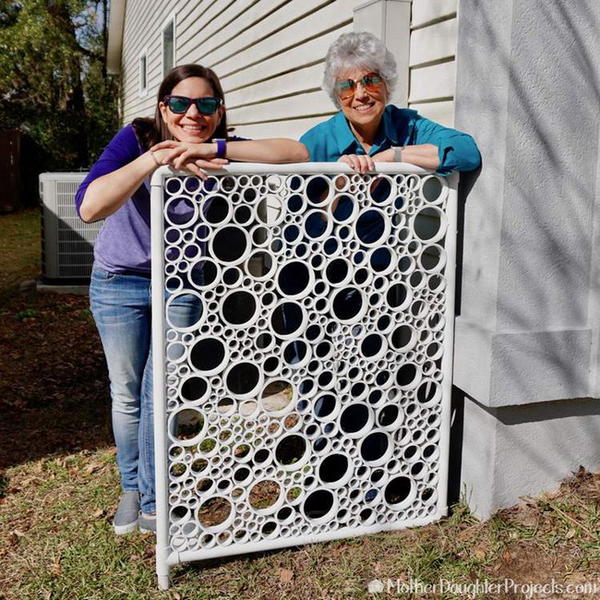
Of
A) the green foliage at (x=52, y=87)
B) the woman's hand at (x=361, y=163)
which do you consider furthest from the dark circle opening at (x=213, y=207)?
the green foliage at (x=52, y=87)

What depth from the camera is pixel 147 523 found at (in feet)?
11.0

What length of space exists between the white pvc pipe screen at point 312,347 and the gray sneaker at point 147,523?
0.17 m

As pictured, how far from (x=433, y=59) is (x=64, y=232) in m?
5.79

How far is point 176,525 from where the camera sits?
2.94 meters

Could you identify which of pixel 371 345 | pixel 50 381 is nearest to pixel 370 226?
pixel 371 345

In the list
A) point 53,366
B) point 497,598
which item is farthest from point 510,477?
point 53,366

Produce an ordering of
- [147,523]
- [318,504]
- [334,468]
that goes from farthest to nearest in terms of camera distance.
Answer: [318,504] → [334,468] → [147,523]

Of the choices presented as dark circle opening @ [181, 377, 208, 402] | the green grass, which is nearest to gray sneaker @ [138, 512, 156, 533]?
dark circle opening @ [181, 377, 208, 402]

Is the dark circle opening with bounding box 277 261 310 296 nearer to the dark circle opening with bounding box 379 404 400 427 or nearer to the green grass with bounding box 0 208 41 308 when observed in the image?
the dark circle opening with bounding box 379 404 400 427

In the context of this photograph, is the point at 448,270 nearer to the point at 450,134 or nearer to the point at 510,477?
the point at 450,134

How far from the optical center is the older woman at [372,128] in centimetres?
301

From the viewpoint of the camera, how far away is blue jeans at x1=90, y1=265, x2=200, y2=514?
3.10 meters

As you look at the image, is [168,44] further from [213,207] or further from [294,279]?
[294,279]

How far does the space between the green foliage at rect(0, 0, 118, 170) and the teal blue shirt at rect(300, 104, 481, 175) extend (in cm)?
1892
